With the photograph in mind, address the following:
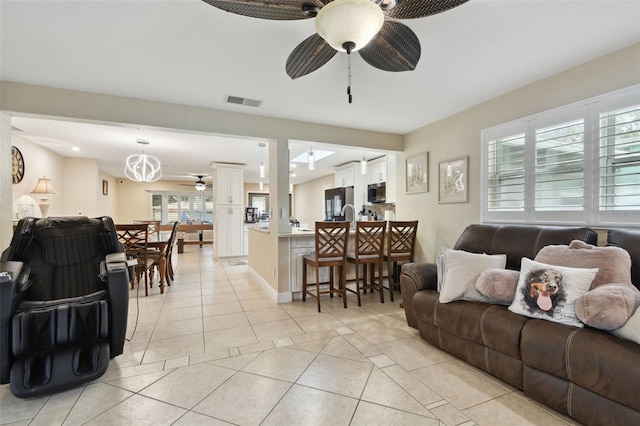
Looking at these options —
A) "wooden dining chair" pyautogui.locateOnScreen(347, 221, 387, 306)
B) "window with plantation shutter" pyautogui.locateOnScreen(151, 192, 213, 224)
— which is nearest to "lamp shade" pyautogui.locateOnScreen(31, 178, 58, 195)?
"wooden dining chair" pyautogui.locateOnScreen(347, 221, 387, 306)

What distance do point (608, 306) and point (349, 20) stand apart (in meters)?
1.94

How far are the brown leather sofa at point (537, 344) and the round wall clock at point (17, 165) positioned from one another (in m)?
5.68

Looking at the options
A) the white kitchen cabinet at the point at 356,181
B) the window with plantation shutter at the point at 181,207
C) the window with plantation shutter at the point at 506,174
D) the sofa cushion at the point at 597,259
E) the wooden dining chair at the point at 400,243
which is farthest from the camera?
the window with plantation shutter at the point at 181,207

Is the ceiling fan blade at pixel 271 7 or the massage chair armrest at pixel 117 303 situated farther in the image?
the massage chair armrest at pixel 117 303

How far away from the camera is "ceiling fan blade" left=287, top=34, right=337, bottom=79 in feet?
5.45

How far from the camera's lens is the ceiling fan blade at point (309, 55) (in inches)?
65.4

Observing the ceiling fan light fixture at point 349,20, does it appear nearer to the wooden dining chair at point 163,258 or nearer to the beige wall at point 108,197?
the wooden dining chair at point 163,258

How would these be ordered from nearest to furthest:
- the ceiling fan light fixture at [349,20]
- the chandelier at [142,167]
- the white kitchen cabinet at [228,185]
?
1. the ceiling fan light fixture at [349,20]
2. the chandelier at [142,167]
3. the white kitchen cabinet at [228,185]

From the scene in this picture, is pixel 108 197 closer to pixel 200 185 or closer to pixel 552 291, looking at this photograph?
pixel 200 185

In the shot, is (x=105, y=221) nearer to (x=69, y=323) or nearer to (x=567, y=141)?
(x=69, y=323)

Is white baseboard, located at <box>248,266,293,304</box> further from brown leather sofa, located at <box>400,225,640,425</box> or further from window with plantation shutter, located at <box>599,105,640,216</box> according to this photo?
window with plantation shutter, located at <box>599,105,640,216</box>

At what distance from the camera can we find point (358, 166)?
6.41 meters

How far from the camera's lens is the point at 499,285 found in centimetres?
206

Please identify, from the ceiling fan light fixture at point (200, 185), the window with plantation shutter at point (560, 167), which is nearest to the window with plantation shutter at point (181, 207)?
the ceiling fan light fixture at point (200, 185)
